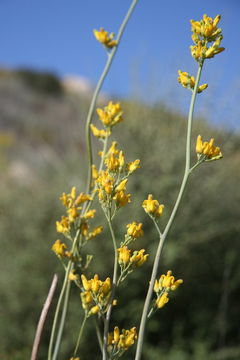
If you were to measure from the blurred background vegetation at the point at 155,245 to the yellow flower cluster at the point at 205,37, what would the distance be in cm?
257

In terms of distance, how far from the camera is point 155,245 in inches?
135

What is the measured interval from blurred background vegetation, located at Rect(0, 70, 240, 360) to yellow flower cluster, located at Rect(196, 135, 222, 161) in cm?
250

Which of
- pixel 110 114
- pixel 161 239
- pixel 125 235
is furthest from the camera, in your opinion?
pixel 110 114

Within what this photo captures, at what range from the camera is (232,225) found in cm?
376

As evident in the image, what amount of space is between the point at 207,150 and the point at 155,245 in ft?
8.72

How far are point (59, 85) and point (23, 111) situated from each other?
197 inches

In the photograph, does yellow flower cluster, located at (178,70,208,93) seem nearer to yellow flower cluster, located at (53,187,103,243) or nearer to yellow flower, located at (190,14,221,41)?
yellow flower, located at (190,14,221,41)

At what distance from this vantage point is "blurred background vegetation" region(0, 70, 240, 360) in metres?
3.32

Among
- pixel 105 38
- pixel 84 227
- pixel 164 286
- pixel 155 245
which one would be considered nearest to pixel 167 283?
pixel 164 286

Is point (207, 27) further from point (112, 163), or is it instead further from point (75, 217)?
point (75, 217)

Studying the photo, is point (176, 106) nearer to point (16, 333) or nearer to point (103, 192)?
point (16, 333)

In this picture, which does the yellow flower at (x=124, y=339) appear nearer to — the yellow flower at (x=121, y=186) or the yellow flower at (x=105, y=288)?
the yellow flower at (x=105, y=288)

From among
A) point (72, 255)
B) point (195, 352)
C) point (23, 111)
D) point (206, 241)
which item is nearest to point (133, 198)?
point (206, 241)

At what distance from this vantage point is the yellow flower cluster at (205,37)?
2.80ft
